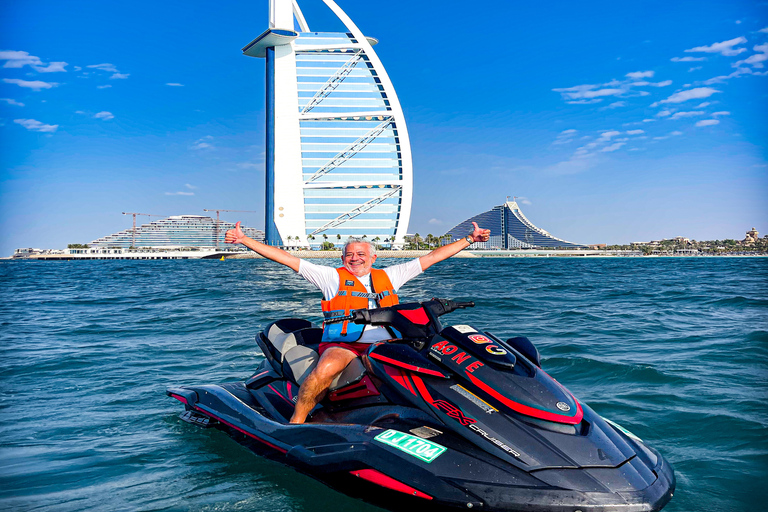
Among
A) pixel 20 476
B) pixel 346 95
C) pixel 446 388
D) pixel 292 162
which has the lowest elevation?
pixel 20 476

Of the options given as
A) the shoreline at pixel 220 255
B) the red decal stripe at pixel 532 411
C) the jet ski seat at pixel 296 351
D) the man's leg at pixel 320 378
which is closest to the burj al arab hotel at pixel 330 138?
the shoreline at pixel 220 255

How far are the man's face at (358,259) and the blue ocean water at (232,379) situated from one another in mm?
1335

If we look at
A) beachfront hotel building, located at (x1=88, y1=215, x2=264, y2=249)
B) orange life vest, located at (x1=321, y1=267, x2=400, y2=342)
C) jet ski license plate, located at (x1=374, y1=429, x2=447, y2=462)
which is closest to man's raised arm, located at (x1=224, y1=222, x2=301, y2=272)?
orange life vest, located at (x1=321, y1=267, x2=400, y2=342)

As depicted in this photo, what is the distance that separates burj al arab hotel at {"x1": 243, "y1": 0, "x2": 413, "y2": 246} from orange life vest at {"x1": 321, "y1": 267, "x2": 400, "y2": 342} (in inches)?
3340

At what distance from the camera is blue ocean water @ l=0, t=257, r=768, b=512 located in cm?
314

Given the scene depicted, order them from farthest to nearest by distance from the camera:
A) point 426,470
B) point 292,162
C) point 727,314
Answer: point 292,162, point 727,314, point 426,470

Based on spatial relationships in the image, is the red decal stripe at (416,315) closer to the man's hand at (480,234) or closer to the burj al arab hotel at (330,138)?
the man's hand at (480,234)

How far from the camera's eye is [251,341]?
7.99 metres

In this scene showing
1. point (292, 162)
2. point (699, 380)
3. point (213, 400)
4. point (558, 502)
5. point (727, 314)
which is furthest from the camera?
point (292, 162)

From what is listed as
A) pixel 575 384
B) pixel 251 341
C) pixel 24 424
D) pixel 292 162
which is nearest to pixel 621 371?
pixel 575 384

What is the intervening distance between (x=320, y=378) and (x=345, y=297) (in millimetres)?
565

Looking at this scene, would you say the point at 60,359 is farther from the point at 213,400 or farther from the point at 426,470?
the point at 426,470

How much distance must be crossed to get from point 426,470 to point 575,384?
11.1 ft

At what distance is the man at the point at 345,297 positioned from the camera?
10.6 ft
